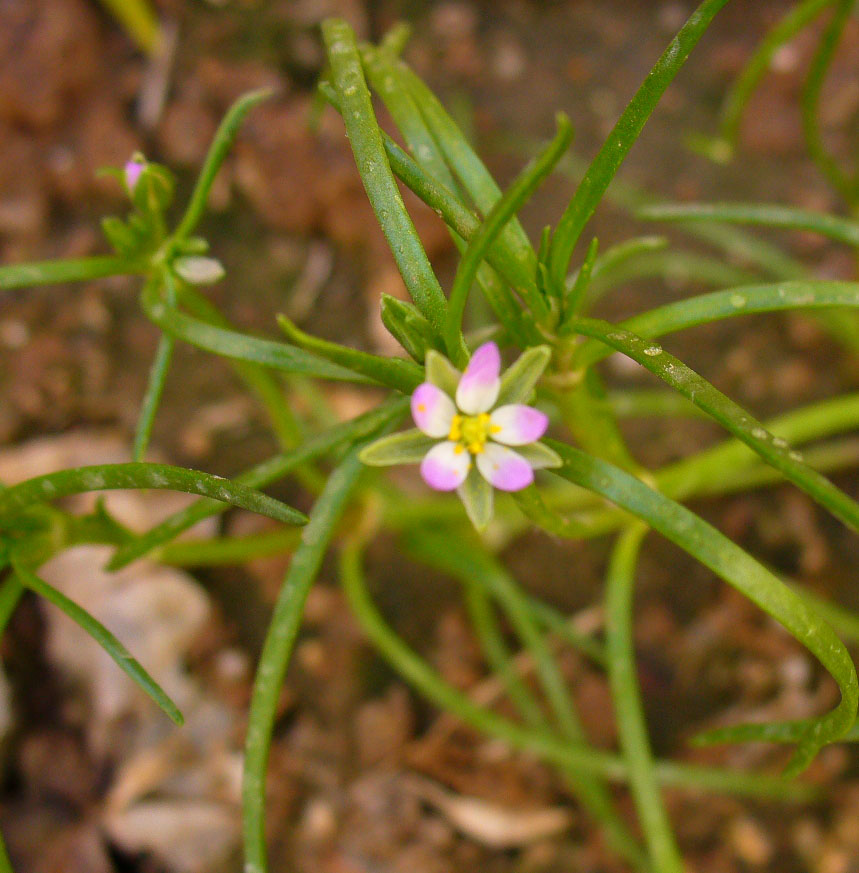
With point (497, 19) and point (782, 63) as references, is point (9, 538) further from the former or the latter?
point (782, 63)

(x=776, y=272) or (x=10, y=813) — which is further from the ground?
(x=776, y=272)

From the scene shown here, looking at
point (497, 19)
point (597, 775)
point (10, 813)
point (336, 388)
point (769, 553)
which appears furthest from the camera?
point (497, 19)

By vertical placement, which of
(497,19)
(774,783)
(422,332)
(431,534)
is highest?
(497,19)

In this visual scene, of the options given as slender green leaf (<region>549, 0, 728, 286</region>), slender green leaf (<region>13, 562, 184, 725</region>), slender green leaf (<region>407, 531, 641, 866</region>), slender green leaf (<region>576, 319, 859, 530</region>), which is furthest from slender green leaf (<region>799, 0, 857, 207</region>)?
slender green leaf (<region>13, 562, 184, 725</region>)

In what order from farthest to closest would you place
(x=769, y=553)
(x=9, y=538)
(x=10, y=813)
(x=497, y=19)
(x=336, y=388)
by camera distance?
(x=497, y=19)
(x=336, y=388)
(x=769, y=553)
(x=10, y=813)
(x=9, y=538)

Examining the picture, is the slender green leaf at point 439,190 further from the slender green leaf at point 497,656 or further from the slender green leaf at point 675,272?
the slender green leaf at point 675,272

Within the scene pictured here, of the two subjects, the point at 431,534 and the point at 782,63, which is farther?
the point at 782,63

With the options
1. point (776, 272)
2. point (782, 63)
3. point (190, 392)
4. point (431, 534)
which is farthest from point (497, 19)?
point (431, 534)
